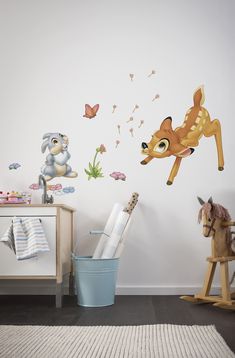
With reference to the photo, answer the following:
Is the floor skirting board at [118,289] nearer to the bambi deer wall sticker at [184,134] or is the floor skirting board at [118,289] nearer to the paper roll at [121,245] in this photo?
the paper roll at [121,245]

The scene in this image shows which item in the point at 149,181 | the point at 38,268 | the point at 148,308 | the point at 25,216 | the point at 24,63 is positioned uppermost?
the point at 24,63

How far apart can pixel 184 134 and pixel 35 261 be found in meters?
1.34

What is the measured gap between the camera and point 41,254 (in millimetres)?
2666

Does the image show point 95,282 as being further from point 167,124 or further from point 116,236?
point 167,124

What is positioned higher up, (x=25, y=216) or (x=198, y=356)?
(x=25, y=216)

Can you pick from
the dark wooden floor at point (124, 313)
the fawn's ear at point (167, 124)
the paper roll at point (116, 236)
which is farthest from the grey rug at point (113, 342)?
the fawn's ear at point (167, 124)

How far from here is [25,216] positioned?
2699 millimetres

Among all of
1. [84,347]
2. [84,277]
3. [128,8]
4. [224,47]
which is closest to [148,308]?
[84,277]

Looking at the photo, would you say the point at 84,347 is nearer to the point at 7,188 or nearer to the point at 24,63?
the point at 7,188

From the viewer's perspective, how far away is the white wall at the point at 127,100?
10.3 feet

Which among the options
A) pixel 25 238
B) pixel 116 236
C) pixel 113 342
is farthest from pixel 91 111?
pixel 113 342

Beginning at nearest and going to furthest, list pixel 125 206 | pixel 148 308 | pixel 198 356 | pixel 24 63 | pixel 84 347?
pixel 198 356 < pixel 84 347 < pixel 148 308 < pixel 125 206 < pixel 24 63

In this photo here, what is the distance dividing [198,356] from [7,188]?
1.99 m

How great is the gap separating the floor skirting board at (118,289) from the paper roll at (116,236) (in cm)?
40
